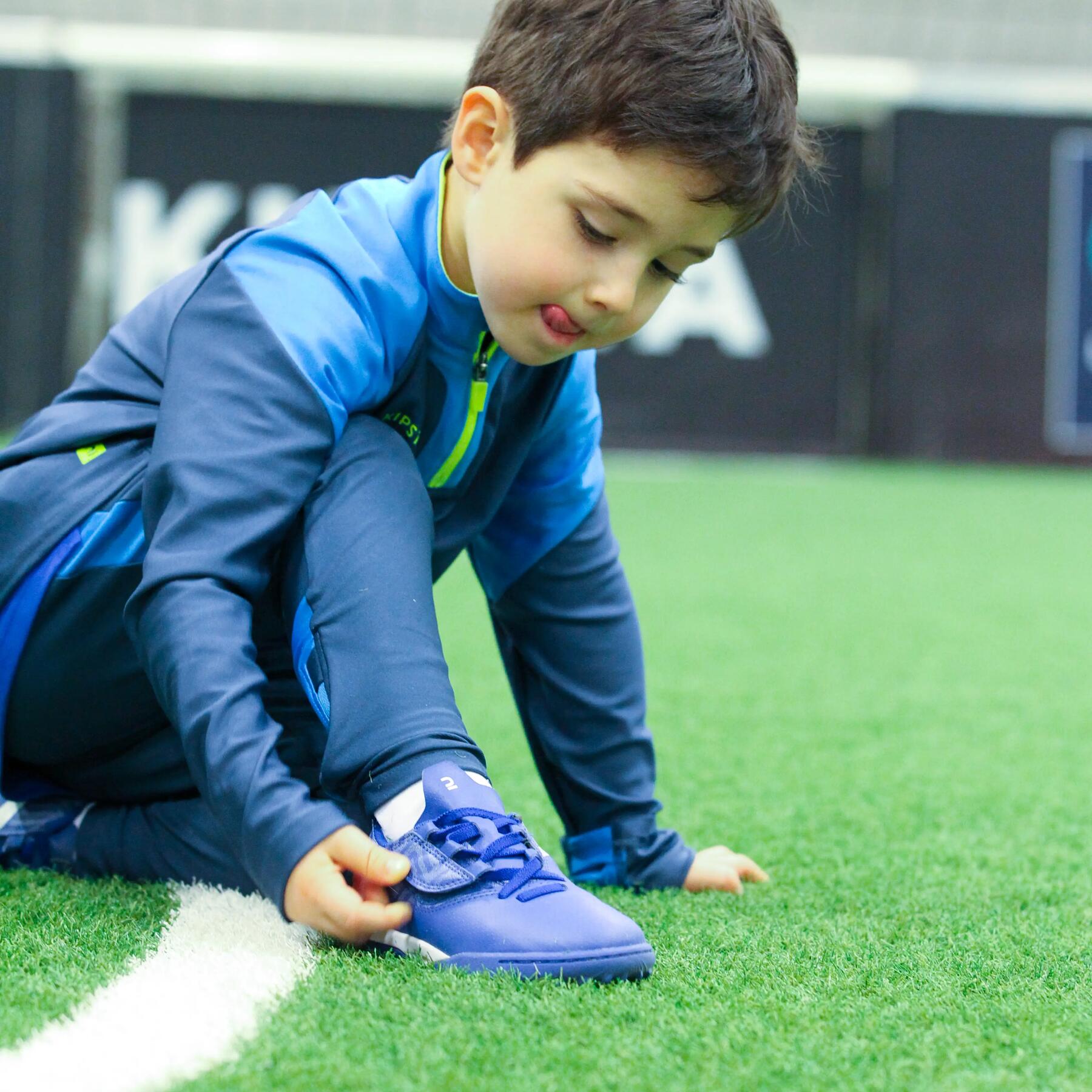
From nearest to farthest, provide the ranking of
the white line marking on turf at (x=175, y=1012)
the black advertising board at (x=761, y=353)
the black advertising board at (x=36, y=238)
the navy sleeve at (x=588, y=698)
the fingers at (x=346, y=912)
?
the white line marking on turf at (x=175, y=1012) → the fingers at (x=346, y=912) → the navy sleeve at (x=588, y=698) → the black advertising board at (x=36, y=238) → the black advertising board at (x=761, y=353)

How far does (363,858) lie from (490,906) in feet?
0.23

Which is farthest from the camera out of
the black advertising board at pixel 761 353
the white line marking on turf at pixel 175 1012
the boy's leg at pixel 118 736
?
the black advertising board at pixel 761 353

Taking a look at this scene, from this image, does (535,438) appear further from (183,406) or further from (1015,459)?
(1015,459)

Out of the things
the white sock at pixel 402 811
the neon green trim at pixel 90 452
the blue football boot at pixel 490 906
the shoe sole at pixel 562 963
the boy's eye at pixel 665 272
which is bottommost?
the shoe sole at pixel 562 963

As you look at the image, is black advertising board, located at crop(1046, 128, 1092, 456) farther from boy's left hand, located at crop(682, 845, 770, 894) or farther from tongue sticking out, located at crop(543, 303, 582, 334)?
tongue sticking out, located at crop(543, 303, 582, 334)

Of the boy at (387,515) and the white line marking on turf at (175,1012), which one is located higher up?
the boy at (387,515)

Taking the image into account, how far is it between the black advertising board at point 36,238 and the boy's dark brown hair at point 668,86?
19.0 ft

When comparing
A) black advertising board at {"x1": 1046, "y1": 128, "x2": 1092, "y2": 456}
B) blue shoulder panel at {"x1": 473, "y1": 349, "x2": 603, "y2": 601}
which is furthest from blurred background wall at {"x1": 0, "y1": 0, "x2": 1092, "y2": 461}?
blue shoulder panel at {"x1": 473, "y1": 349, "x2": 603, "y2": 601}

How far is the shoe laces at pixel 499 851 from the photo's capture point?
0.80 metres

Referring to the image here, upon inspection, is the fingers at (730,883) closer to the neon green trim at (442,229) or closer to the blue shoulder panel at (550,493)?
the blue shoulder panel at (550,493)

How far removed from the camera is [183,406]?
34.9 inches

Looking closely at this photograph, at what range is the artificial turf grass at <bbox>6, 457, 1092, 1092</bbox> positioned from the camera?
684 millimetres

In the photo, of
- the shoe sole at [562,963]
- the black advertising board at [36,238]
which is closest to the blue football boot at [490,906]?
the shoe sole at [562,963]

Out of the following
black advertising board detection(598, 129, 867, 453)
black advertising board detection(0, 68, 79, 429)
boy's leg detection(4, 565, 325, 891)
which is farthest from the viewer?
black advertising board detection(598, 129, 867, 453)
